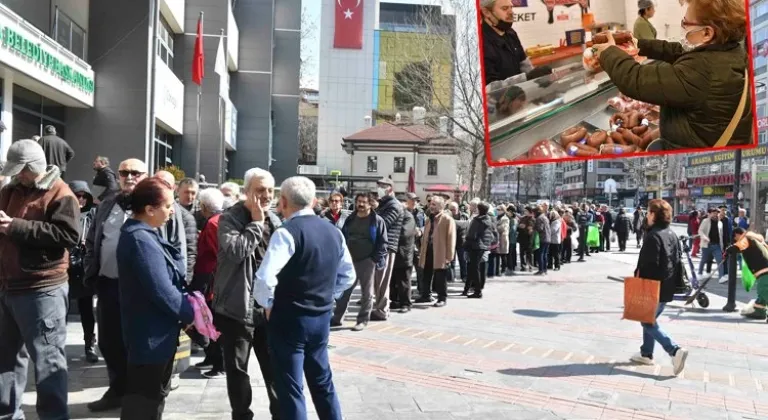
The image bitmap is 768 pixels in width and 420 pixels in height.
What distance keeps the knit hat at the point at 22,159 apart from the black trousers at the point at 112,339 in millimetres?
1371

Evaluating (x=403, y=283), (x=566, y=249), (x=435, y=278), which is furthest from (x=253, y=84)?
(x=403, y=283)

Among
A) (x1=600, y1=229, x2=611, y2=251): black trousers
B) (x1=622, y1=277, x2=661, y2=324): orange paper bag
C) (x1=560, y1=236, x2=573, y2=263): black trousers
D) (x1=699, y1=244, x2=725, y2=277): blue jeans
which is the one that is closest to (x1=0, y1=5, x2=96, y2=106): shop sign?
(x1=622, y1=277, x2=661, y2=324): orange paper bag

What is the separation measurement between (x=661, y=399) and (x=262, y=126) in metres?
30.8

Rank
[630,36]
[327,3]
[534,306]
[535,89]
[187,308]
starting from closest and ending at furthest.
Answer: [187,308]
[630,36]
[535,89]
[534,306]
[327,3]

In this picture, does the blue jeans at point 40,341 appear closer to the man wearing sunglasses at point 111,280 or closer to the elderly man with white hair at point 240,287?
the man wearing sunglasses at point 111,280

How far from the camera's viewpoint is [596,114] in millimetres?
4695

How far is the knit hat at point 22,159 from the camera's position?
164 inches

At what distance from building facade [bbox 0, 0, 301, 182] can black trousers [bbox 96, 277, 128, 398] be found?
27.9ft

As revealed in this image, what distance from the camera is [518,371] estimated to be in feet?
22.0

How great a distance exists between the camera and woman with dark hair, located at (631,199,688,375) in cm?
700

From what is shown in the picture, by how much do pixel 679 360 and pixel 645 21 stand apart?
3837 mm

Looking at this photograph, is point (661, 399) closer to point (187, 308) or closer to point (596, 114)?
point (596, 114)

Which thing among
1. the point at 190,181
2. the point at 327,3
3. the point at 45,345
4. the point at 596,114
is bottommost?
the point at 45,345

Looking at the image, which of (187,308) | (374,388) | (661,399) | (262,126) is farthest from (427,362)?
(262,126)
